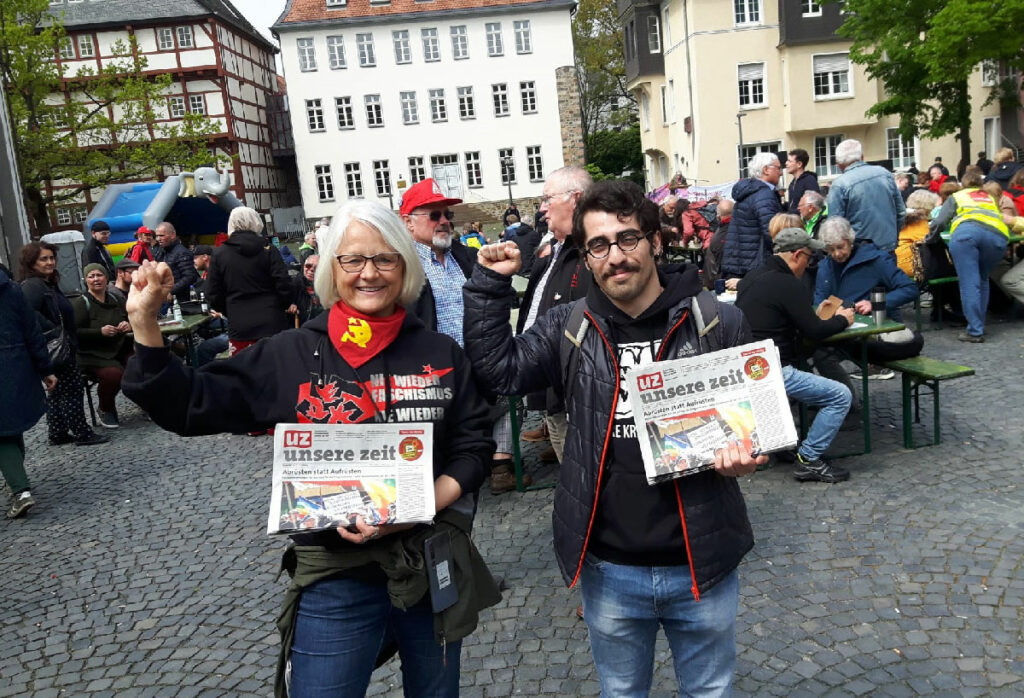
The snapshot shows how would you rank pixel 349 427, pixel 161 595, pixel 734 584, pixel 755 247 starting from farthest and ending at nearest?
pixel 755 247 < pixel 161 595 < pixel 734 584 < pixel 349 427

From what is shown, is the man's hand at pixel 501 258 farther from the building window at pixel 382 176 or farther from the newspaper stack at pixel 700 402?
the building window at pixel 382 176

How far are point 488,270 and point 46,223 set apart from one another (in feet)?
106

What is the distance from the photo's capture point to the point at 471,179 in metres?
47.9

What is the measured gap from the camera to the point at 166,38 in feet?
156

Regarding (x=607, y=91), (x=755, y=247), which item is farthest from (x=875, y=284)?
(x=607, y=91)

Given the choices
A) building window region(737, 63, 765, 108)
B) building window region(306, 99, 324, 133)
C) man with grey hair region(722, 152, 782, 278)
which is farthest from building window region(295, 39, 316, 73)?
man with grey hair region(722, 152, 782, 278)

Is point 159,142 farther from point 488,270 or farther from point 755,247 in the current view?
point 488,270

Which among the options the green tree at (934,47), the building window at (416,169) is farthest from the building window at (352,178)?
the green tree at (934,47)

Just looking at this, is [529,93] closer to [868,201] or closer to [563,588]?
[868,201]

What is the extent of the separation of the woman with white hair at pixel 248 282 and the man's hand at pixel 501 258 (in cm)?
624

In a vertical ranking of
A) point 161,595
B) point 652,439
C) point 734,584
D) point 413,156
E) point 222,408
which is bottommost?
point 161,595

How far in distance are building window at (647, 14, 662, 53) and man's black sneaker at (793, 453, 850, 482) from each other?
133 ft

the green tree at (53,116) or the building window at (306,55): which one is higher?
the building window at (306,55)

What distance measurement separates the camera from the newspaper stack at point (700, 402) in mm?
2287
